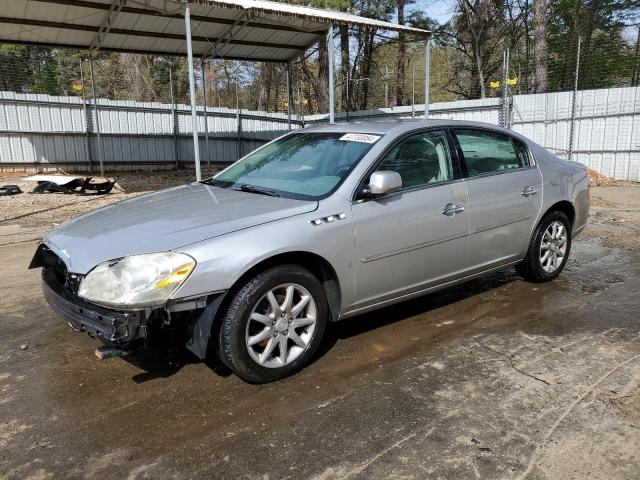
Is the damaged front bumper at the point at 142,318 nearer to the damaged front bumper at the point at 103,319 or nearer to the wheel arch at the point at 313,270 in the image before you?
the damaged front bumper at the point at 103,319

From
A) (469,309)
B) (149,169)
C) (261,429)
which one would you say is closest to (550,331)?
(469,309)

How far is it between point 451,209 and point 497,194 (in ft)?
2.06

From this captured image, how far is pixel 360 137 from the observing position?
13.3 ft

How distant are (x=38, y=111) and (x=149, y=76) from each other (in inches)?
474

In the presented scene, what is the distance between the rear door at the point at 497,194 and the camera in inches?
170

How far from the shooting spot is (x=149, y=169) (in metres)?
19.7

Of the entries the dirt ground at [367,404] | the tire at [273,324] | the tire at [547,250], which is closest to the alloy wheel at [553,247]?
the tire at [547,250]

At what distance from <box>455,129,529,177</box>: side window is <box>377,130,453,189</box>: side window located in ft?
0.78

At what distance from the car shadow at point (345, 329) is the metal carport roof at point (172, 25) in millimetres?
7860

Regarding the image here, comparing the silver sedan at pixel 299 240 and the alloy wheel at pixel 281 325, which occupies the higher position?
the silver sedan at pixel 299 240

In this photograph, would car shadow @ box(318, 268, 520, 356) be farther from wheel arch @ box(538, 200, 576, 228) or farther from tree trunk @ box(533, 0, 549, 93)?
tree trunk @ box(533, 0, 549, 93)

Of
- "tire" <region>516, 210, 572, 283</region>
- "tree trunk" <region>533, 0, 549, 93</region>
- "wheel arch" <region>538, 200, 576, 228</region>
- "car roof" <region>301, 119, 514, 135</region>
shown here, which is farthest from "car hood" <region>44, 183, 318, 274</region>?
"tree trunk" <region>533, 0, 549, 93</region>

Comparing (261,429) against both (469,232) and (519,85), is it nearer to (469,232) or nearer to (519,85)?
(469,232)

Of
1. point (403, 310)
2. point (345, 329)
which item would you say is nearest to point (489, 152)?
point (403, 310)
